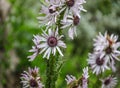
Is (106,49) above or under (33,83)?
above

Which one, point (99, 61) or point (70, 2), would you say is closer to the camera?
point (70, 2)

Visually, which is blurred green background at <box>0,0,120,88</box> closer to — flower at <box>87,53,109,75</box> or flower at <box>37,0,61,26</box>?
flower at <box>87,53,109,75</box>

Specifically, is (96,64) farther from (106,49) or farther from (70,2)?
(70,2)

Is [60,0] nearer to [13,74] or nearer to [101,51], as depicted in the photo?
[101,51]

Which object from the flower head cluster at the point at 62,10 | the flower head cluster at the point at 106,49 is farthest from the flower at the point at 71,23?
the flower head cluster at the point at 106,49

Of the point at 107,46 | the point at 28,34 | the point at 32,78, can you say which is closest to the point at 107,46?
the point at 107,46

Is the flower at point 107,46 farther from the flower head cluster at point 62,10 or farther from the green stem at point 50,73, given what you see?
the green stem at point 50,73
